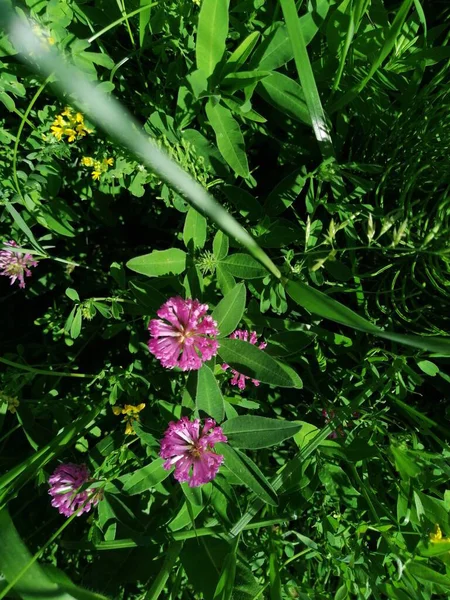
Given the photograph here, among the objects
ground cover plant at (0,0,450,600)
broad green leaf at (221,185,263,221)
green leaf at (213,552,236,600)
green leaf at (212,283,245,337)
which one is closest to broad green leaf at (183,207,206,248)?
ground cover plant at (0,0,450,600)

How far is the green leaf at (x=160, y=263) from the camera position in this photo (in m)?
1.40

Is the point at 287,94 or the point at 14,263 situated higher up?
the point at 14,263

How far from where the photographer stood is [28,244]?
6.33 ft

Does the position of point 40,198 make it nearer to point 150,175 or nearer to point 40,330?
point 150,175

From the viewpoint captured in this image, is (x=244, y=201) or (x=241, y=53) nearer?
(x=241, y=53)

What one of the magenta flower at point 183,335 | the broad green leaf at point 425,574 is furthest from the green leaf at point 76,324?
the broad green leaf at point 425,574

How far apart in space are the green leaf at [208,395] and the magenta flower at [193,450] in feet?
0.09

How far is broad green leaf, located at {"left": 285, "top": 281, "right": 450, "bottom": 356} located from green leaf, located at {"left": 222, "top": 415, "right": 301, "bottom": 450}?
345 mm

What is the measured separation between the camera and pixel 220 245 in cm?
148

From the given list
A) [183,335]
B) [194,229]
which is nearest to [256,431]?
[183,335]

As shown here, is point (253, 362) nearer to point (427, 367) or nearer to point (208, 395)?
point (208, 395)

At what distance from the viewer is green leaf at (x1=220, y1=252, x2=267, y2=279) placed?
4.73ft

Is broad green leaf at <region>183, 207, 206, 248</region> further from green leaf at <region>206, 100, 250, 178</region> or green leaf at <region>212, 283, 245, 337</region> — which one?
green leaf at <region>212, 283, 245, 337</region>

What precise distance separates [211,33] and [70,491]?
139cm
